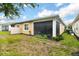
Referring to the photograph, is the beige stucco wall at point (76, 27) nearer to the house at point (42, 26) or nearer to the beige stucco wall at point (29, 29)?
the house at point (42, 26)

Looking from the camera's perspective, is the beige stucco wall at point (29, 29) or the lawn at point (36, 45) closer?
the lawn at point (36, 45)

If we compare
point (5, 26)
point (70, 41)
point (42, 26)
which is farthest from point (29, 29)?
point (70, 41)

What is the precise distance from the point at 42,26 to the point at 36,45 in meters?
0.29

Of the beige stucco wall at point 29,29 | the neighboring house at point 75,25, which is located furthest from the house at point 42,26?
the neighboring house at point 75,25

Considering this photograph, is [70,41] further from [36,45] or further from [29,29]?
[29,29]

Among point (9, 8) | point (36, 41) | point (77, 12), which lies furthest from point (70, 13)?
point (9, 8)

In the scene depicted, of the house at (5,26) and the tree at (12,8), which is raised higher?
the tree at (12,8)

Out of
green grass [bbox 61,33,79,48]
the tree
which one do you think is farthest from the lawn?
the tree

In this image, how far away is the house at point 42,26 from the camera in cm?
288

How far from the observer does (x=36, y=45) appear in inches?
113

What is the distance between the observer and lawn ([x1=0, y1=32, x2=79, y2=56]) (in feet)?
9.21

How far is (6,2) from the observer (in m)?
2.80

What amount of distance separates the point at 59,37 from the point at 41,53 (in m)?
0.33

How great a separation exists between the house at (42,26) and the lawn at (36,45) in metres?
0.08
